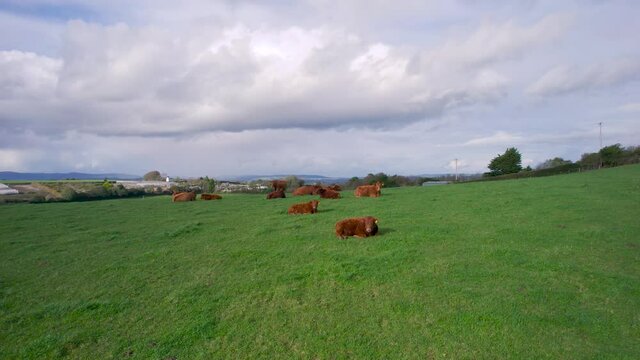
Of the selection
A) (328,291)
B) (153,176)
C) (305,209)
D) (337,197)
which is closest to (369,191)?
(337,197)

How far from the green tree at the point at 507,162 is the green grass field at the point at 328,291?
38.1 m

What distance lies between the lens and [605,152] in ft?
134

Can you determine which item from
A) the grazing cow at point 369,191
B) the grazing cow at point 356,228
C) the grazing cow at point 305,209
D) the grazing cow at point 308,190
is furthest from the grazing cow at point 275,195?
the grazing cow at point 356,228

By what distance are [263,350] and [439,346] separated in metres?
1.88

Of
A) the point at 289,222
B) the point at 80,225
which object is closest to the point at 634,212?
the point at 289,222

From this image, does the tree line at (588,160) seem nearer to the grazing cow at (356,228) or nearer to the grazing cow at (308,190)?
the grazing cow at (308,190)

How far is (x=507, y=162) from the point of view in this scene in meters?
46.9

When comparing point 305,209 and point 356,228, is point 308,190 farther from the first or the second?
point 356,228

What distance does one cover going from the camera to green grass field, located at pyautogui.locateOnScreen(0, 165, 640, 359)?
15.1ft

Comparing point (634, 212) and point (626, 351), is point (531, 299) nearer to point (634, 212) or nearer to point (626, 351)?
point (626, 351)

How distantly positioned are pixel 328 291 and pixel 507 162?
152 ft

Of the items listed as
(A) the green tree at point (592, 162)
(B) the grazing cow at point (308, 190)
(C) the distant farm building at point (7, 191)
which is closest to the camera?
(B) the grazing cow at point (308, 190)

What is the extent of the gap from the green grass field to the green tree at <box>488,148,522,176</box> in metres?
38.1

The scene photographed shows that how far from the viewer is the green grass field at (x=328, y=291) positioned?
4.59 meters
